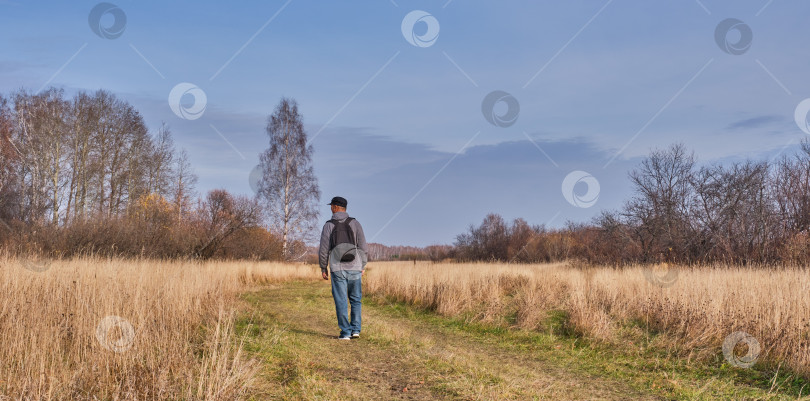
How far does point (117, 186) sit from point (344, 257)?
95.2 ft

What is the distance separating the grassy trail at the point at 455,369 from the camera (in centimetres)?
483

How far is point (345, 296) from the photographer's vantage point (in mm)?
7723

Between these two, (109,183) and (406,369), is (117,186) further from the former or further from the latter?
(406,369)

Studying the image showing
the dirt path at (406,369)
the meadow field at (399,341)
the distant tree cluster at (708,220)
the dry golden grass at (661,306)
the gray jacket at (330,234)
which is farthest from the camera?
the distant tree cluster at (708,220)

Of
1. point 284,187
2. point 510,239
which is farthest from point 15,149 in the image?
point 510,239

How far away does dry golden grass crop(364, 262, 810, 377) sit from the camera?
6.70m

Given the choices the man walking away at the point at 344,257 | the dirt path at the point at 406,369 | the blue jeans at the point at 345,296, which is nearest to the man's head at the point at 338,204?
the man walking away at the point at 344,257

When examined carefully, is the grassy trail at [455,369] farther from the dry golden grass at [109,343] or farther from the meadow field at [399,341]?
the dry golden grass at [109,343]

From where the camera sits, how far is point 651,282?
445 inches

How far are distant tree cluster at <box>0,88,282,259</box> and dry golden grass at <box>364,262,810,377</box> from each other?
1267cm

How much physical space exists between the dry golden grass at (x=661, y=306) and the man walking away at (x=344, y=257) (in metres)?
3.23

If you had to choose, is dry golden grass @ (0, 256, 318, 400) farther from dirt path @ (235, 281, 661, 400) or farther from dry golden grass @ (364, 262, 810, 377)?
dry golden grass @ (364, 262, 810, 377)

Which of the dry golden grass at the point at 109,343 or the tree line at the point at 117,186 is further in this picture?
the tree line at the point at 117,186

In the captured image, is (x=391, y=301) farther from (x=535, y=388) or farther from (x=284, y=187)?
(x=284, y=187)
